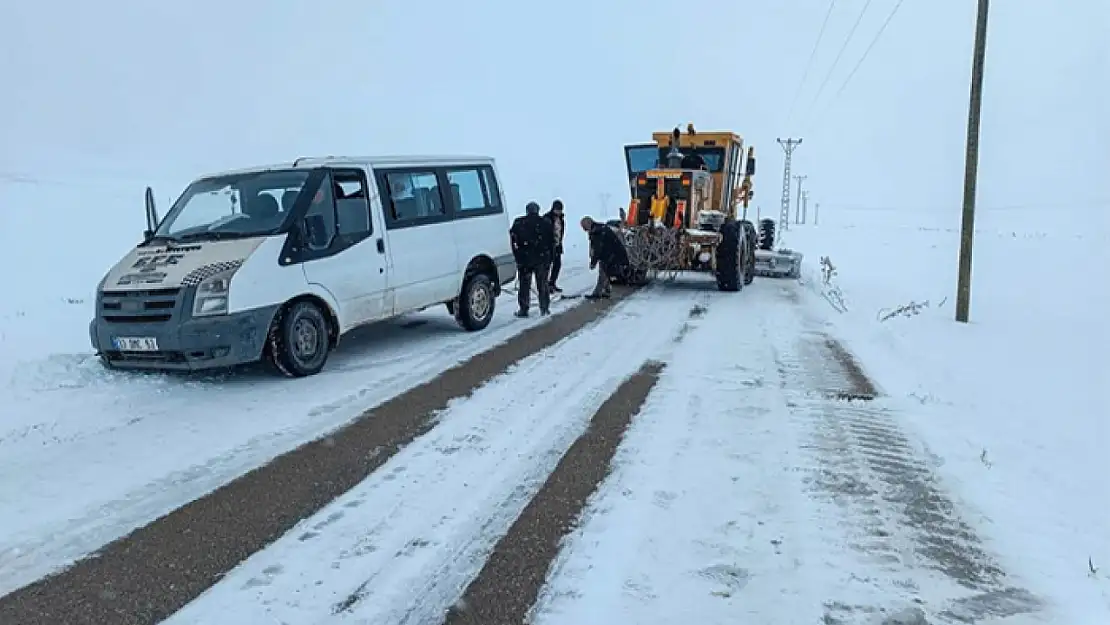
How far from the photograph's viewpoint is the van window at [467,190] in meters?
8.98

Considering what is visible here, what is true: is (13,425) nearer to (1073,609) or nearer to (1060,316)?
(1073,609)

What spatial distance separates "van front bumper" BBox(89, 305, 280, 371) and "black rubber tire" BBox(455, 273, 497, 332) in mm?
2998

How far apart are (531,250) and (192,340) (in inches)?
207

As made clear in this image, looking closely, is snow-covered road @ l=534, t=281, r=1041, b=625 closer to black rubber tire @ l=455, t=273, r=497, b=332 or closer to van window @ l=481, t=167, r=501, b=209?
black rubber tire @ l=455, t=273, r=497, b=332

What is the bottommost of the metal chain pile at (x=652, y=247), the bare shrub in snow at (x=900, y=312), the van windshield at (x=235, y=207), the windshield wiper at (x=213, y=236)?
the bare shrub in snow at (x=900, y=312)

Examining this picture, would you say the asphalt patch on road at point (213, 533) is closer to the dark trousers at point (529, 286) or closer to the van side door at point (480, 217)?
the van side door at point (480, 217)

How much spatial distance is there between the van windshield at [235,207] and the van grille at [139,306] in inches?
30.2

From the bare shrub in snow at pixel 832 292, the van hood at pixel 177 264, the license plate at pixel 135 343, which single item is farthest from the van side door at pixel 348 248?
the bare shrub in snow at pixel 832 292

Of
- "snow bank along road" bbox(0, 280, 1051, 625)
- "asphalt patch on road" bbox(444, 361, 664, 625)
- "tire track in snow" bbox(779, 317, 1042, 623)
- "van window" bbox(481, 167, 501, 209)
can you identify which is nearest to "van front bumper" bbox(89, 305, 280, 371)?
"snow bank along road" bbox(0, 280, 1051, 625)

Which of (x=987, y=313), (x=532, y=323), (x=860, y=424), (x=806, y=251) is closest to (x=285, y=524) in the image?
(x=860, y=424)

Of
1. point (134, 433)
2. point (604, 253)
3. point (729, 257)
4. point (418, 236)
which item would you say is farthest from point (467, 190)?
point (729, 257)

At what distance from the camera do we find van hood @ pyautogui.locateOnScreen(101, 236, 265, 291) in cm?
625

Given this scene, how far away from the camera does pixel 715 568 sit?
134 inches

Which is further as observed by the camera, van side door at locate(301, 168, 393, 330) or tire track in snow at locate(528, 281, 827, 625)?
van side door at locate(301, 168, 393, 330)
